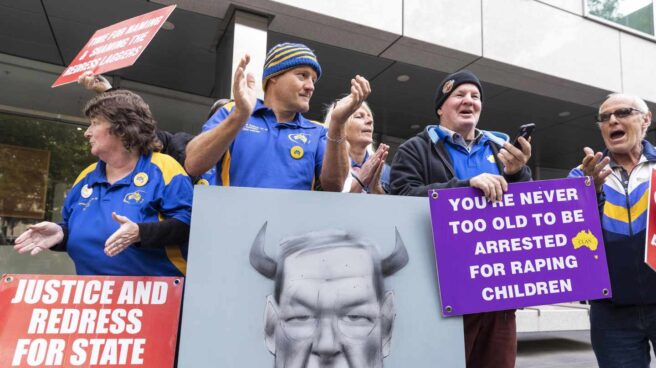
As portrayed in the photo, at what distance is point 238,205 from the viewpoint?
161 cm

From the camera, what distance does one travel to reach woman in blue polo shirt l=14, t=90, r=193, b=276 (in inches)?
69.9

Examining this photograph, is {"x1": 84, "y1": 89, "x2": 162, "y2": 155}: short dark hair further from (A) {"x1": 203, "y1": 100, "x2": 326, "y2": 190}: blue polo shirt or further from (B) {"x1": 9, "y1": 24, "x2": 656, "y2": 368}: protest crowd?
(A) {"x1": 203, "y1": 100, "x2": 326, "y2": 190}: blue polo shirt

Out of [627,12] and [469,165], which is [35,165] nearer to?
[469,165]

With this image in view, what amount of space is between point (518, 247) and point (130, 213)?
150 centimetres

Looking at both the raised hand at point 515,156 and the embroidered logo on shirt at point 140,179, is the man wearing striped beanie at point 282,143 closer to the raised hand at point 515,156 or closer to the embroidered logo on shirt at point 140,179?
the embroidered logo on shirt at point 140,179

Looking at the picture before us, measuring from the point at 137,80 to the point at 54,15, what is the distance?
1.86 meters

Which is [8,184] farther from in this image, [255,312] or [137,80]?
[255,312]

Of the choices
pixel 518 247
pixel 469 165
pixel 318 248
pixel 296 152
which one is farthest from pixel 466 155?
pixel 318 248

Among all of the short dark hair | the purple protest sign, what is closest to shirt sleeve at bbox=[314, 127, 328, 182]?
the purple protest sign

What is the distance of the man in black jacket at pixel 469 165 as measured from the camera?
1.86 meters

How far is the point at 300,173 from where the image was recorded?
190 cm

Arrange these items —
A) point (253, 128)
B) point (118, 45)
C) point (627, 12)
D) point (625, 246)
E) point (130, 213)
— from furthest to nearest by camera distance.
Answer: point (627, 12)
point (118, 45)
point (625, 246)
point (253, 128)
point (130, 213)

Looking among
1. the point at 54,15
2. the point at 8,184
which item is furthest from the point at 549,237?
the point at 8,184

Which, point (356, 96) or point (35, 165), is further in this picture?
point (35, 165)
